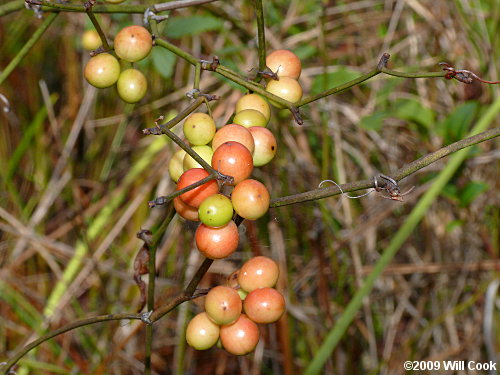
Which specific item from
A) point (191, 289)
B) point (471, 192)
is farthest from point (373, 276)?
point (191, 289)

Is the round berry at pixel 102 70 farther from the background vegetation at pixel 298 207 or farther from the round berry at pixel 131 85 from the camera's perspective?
the background vegetation at pixel 298 207

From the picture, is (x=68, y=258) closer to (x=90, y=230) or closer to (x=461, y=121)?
(x=90, y=230)

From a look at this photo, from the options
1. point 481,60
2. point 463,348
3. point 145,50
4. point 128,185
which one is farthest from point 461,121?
point 128,185

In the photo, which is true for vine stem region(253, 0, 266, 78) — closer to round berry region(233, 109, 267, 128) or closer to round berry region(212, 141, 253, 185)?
round berry region(233, 109, 267, 128)

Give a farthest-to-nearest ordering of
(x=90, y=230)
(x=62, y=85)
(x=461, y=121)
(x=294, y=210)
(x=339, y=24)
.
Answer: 1. (x=62, y=85)
2. (x=339, y=24)
3. (x=90, y=230)
4. (x=294, y=210)
5. (x=461, y=121)

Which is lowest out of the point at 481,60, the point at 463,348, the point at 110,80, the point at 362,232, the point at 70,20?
the point at 463,348

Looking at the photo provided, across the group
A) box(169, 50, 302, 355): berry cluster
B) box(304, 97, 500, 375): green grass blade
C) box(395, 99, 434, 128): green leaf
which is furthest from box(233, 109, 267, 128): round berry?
box(395, 99, 434, 128): green leaf

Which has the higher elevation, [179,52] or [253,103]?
[179,52]

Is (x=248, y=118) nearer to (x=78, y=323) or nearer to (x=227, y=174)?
(x=227, y=174)
